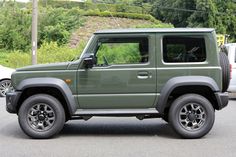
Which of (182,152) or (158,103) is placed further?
(158,103)

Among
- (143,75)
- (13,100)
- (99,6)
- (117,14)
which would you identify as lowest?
(13,100)

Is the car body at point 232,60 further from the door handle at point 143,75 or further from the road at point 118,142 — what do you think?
the door handle at point 143,75

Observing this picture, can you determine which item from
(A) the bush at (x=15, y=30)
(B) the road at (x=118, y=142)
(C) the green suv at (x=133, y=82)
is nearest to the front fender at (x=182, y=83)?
A: (C) the green suv at (x=133, y=82)

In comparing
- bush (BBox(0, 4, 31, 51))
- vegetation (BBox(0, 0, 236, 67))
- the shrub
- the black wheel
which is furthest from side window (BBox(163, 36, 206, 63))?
the shrub

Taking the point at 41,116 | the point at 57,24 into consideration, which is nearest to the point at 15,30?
the point at 57,24

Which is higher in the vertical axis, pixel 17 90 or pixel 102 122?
pixel 17 90

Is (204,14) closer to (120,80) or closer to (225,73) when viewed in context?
(225,73)

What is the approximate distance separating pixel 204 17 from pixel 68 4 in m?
20.3

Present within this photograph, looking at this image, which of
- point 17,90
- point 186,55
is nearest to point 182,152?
point 186,55

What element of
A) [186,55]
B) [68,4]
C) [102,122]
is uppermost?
[68,4]

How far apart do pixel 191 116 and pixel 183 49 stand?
1.18 meters

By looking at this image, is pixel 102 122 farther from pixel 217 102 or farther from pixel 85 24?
pixel 85 24

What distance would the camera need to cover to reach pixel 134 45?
8.86 metres

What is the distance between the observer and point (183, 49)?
8812mm
